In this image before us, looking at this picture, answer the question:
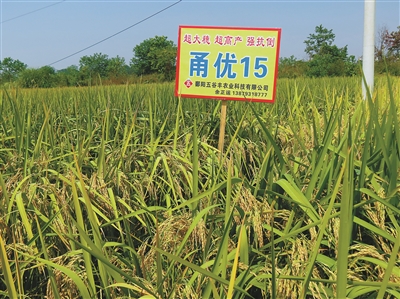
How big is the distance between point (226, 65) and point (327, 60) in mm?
19581

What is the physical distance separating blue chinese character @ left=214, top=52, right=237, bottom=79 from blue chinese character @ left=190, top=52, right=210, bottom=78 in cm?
7

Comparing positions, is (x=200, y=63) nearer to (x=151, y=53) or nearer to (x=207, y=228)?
(x=207, y=228)

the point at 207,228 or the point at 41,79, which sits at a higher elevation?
the point at 41,79

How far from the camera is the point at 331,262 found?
119 cm

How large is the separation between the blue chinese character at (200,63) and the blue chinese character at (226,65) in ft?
0.23

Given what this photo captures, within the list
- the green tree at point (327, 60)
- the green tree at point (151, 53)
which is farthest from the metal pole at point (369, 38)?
the green tree at point (151, 53)

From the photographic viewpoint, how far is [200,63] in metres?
2.43

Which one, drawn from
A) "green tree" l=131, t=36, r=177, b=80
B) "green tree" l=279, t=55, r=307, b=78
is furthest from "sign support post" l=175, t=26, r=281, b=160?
"green tree" l=131, t=36, r=177, b=80

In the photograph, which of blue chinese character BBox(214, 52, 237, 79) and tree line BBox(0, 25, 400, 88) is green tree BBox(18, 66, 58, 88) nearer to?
tree line BBox(0, 25, 400, 88)

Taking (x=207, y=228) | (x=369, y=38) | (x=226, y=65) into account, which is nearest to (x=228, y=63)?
(x=226, y=65)

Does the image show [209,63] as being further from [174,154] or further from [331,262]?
[331,262]

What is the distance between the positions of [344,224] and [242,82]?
1690mm

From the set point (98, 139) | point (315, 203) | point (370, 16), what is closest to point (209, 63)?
point (98, 139)

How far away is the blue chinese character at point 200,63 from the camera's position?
2.42m
